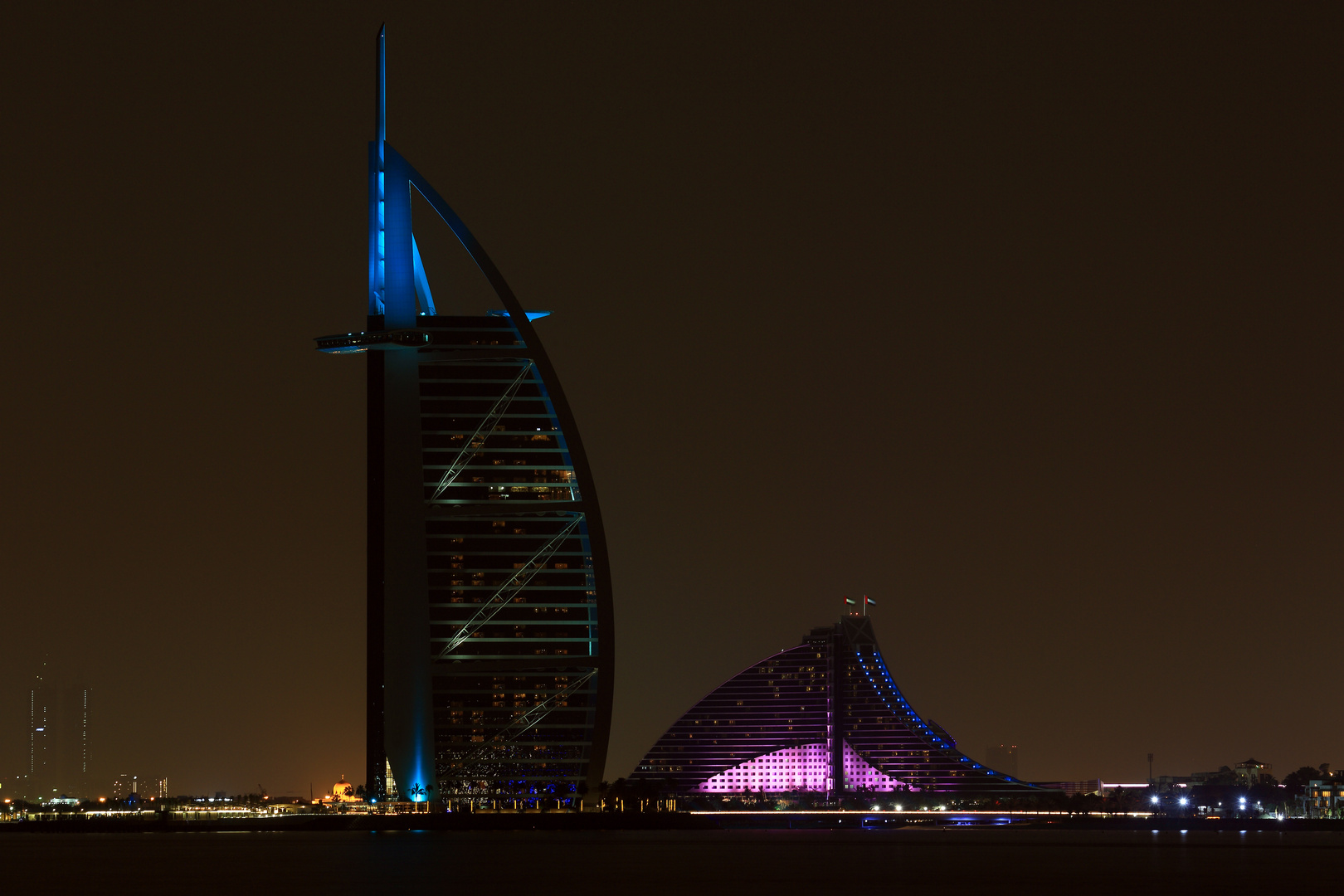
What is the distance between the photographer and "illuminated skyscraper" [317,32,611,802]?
147m

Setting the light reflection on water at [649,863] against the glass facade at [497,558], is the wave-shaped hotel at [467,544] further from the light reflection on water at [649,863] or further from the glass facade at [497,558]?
the light reflection on water at [649,863]

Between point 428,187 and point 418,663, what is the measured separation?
125 ft

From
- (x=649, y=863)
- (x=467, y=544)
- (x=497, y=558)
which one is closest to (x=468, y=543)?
(x=467, y=544)

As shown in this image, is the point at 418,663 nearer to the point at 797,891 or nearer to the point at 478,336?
the point at 478,336

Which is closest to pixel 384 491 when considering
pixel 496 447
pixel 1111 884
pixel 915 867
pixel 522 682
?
pixel 496 447

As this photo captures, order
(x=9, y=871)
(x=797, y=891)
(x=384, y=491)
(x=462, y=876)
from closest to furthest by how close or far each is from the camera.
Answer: (x=797, y=891) → (x=462, y=876) → (x=9, y=871) → (x=384, y=491)

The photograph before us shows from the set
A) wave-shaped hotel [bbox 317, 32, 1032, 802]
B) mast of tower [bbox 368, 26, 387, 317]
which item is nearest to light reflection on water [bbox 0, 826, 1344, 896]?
wave-shaped hotel [bbox 317, 32, 1032, 802]

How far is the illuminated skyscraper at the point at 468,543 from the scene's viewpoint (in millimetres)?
147125

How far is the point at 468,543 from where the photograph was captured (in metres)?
151

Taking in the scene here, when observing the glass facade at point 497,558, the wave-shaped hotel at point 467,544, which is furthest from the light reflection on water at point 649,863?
the glass facade at point 497,558

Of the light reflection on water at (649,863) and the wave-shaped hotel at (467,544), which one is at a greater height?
the wave-shaped hotel at (467,544)

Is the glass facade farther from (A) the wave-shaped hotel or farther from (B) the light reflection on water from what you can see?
(B) the light reflection on water

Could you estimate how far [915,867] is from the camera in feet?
319

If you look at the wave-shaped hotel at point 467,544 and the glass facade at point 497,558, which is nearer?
the wave-shaped hotel at point 467,544
